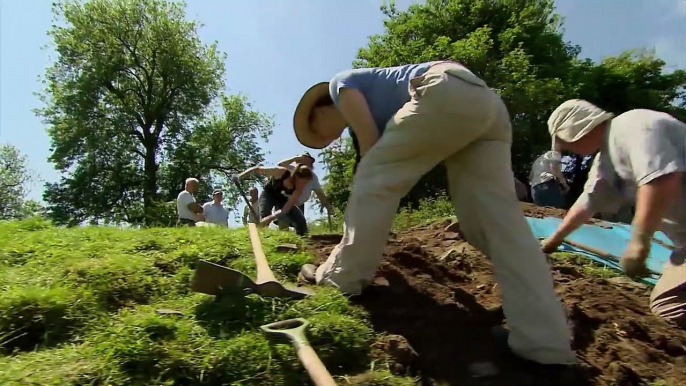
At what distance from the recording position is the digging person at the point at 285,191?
732 centimetres

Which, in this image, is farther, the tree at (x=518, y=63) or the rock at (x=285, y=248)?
the tree at (x=518, y=63)

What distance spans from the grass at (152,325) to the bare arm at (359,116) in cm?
75

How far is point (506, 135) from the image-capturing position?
2.67m

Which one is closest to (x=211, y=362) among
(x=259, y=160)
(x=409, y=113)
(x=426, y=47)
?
A: (x=409, y=113)

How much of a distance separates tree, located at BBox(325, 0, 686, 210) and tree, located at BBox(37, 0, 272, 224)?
378 inches

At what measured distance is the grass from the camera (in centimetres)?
211

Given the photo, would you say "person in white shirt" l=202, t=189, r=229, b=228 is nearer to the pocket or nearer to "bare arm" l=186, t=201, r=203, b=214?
"bare arm" l=186, t=201, r=203, b=214

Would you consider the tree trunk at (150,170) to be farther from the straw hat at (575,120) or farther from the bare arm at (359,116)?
the straw hat at (575,120)

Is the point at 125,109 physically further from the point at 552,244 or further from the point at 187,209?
the point at 552,244

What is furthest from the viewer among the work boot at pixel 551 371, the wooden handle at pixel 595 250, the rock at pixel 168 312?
the wooden handle at pixel 595 250

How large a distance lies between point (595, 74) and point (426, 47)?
296 inches

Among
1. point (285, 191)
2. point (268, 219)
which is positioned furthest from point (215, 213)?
point (268, 219)

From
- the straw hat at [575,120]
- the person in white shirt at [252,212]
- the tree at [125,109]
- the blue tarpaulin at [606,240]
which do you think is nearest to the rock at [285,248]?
the straw hat at [575,120]

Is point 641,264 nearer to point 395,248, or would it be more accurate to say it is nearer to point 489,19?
point 395,248
